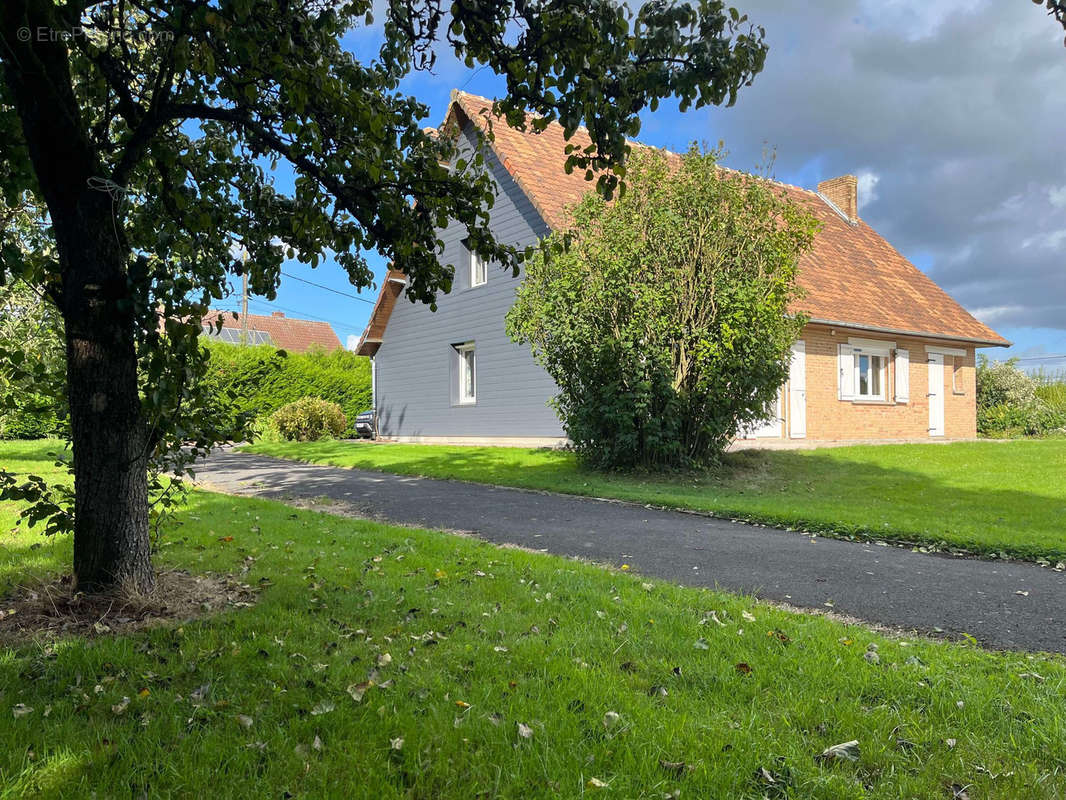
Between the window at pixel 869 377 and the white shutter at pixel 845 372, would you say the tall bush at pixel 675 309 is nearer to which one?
the white shutter at pixel 845 372

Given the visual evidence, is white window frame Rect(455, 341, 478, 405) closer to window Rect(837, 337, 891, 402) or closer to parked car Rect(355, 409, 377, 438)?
parked car Rect(355, 409, 377, 438)

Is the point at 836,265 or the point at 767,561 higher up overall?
the point at 836,265

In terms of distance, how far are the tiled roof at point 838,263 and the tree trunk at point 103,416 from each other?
424 inches

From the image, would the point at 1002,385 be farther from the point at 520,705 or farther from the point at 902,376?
the point at 520,705

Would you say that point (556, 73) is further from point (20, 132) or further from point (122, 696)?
point (122, 696)

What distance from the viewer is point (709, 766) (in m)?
2.35

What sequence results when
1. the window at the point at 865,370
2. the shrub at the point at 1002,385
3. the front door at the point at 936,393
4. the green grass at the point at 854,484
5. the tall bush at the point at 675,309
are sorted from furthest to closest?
the shrub at the point at 1002,385
the front door at the point at 936,393
the window at the point at 865,370
the tall bush at the point at 675,309
the green grass at the point at 854,484

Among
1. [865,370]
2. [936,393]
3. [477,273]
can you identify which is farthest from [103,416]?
[936,393]

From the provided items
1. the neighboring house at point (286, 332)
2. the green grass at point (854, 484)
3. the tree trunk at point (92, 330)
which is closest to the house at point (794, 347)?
the green grass at point (854, 484)

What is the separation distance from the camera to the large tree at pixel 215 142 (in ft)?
10.6

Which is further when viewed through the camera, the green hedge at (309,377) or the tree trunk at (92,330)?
the green hedge at (309,377)

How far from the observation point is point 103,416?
3.76m

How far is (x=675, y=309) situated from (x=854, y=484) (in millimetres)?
4154

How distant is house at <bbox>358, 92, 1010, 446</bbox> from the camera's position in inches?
665
